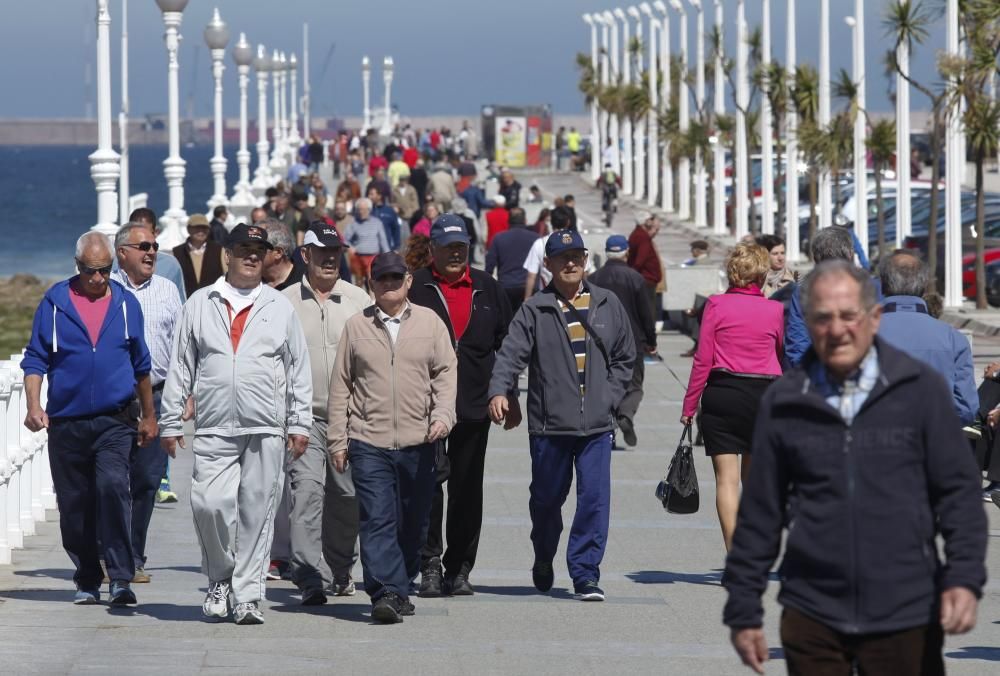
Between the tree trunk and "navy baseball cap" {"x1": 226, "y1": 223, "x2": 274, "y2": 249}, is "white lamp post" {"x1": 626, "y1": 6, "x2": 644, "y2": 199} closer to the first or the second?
the tree trunk

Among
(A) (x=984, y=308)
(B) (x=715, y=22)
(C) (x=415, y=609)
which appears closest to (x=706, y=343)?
(C) (x=415, y=609)

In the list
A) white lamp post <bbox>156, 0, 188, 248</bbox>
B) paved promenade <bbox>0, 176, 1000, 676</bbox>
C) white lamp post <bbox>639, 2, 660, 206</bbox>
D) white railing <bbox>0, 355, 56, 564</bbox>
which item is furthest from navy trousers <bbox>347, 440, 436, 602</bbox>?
white lamp post <bbox>639, 2, 660, 206</bbox>

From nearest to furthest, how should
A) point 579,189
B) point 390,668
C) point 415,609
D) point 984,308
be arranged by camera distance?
point 390,668 < point 415,609 < point 984,308 < point 579,189

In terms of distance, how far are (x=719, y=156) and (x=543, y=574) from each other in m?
48.9

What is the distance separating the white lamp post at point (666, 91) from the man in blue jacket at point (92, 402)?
5723 centimetres

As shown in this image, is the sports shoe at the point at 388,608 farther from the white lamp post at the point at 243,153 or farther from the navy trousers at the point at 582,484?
the white lamp post at the point at 243,153

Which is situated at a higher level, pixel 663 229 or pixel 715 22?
pixel 715 22

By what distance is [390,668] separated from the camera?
787cm

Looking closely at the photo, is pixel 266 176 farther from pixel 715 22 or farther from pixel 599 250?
pixel 599 250

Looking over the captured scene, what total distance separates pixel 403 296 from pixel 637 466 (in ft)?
20.2

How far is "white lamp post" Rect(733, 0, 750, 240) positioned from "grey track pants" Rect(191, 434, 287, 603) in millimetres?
38190

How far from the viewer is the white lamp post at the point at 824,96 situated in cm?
Result: 4222

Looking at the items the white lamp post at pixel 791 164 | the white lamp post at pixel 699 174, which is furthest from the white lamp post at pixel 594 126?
the white lamp post at pixel 791 164

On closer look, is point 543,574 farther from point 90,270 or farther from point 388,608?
point 90,270
